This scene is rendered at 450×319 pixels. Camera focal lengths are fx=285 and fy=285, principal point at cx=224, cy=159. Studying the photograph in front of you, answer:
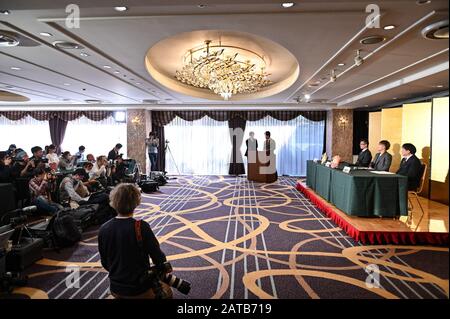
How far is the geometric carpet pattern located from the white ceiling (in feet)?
6.15

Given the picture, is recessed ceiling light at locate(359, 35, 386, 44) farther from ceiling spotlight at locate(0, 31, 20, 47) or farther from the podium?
the podium

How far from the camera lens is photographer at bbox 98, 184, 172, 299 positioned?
1775 millimetres

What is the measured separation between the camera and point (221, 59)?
5.25 m

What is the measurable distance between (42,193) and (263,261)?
409cm

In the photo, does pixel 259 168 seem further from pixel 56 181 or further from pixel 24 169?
pixel 24 169

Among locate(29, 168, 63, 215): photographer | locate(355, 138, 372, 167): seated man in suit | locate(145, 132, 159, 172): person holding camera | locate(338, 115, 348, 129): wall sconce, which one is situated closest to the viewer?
locate(29, 168, 63, 215): photographer

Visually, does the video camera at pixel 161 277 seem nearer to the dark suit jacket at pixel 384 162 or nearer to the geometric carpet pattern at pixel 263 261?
the geometric carpet pattern at pixel 263 261

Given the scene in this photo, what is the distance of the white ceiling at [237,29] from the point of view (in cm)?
267

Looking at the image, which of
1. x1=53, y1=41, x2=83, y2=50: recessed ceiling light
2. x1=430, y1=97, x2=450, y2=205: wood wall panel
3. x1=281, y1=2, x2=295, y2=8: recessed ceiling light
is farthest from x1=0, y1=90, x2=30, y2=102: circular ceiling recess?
x1=430, y1=97, x2=450, y2=205: wood wall panel

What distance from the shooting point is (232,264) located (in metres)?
3.22
